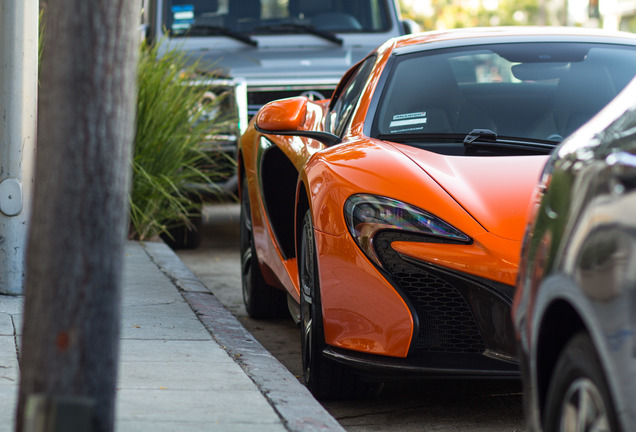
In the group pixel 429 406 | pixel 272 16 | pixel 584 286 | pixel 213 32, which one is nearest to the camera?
pixel 584 286

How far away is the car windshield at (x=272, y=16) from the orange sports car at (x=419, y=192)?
13.9 feet

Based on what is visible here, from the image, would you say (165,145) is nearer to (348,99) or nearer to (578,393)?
(348,99)

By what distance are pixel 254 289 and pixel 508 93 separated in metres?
2.01

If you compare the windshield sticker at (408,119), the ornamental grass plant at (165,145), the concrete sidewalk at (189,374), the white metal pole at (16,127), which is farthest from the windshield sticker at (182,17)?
the windshield sticker at (408,119)

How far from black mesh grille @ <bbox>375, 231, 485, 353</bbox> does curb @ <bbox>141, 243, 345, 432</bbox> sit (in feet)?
1.54

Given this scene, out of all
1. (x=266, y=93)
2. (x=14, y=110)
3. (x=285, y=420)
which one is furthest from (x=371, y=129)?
(x=266, y=93)

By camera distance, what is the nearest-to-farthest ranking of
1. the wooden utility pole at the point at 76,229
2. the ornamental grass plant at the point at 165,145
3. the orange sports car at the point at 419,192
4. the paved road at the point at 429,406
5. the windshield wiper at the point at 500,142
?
the wooden utility pole at the point at 76,229, the orange sports car at the point at 419,192, the paved road at the point at 429,406, the windshield wiper at the point at 500,142, the ornamental grass plant at the point at 165,145

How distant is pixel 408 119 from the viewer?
4.94 meters

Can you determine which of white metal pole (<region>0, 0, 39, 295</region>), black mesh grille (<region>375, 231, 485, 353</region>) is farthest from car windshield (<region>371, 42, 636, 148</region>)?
white metal pole (<region>0, 0, 39, 295</region>)

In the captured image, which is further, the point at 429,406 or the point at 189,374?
the point at 429,406

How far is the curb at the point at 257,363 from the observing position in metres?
3.78

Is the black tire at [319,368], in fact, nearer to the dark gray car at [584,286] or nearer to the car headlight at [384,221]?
the car headlight at [384,221]

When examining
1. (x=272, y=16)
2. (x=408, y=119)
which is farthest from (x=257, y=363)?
(x=272, y=16)

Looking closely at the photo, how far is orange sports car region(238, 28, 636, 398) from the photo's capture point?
3.91 m
